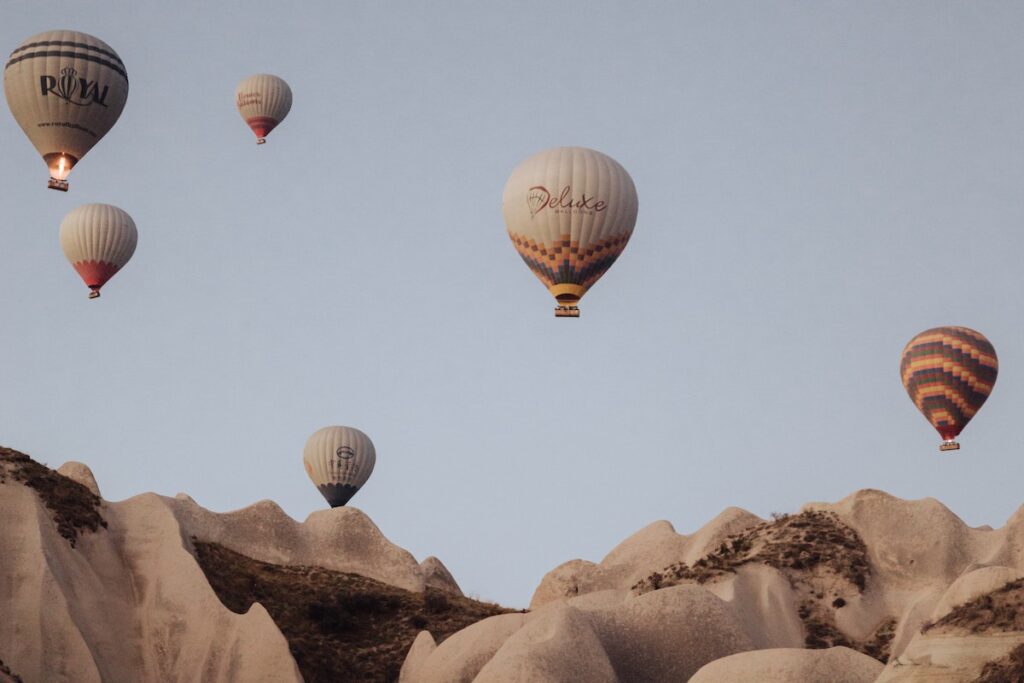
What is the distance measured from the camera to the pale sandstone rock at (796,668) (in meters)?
39.9

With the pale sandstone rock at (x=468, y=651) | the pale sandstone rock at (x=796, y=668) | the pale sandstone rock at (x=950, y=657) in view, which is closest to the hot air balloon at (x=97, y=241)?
the pale sandstone rock at (x=468, y=651)

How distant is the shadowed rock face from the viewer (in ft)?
164

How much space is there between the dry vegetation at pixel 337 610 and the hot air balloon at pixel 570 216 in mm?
15454

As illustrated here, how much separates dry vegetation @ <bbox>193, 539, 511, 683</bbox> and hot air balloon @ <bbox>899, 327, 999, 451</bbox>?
2010 centimetres

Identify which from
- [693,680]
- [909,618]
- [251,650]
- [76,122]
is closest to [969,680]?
[693,680]

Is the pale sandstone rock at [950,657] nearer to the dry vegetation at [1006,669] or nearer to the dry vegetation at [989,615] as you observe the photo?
the dry vegetation at [989,615]

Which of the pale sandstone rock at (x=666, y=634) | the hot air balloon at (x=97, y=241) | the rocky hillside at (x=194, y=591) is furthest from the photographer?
the hot air balloon at (x=97, y=241)

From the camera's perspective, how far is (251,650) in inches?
2368

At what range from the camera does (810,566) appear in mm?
68625

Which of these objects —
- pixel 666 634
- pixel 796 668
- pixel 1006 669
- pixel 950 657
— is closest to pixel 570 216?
pixel 666 634

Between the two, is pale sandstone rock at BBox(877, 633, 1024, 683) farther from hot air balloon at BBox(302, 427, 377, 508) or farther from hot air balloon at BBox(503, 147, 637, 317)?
hot air balloon at BBox(302, 427, 377, 508)

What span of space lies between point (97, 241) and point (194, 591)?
2051 cm

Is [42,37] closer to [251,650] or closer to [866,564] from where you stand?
[251,650]

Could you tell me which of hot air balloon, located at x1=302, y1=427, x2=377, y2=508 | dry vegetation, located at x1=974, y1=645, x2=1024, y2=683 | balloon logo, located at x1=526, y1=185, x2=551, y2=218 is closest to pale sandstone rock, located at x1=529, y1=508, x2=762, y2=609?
hot air balloon, located at x1=302, y1=427, x2=377, y2=508
